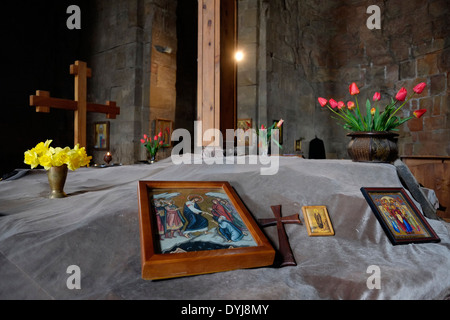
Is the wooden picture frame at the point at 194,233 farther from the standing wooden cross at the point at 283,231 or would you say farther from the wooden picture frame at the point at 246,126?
the wooden picture frame at the point at 246,126

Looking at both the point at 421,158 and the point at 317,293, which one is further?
the point at 421,158

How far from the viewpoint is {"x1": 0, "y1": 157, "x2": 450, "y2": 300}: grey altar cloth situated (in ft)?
3.45

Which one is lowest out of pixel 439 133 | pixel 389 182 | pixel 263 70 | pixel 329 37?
pixel 389 182

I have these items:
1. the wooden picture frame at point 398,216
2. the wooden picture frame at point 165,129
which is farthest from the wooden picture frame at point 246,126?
the wooden picture frame at point 398,216

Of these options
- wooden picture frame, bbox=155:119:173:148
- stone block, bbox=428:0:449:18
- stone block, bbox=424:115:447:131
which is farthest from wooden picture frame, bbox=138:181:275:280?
stone block, bbox=428:0:449:18

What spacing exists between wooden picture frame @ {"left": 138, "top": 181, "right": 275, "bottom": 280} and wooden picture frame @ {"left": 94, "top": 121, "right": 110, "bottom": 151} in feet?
16.4

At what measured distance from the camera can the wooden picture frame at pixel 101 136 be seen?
A: 600 cm

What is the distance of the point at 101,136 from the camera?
6.06 metres

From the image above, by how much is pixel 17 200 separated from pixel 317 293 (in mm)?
1850

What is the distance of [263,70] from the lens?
5.71 m

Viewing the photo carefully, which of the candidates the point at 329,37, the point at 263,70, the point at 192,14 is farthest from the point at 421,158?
the point at 192,14
